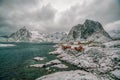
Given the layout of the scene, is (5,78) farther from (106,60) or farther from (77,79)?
(106,60)

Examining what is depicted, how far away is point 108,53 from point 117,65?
1020 centimetres

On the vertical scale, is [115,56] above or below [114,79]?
above

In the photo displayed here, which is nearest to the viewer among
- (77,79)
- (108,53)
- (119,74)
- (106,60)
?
(77,79)

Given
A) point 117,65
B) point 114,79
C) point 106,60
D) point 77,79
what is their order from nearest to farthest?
1. point 77,79
2. point 114,79
3. point 117,65
4. point 106,60

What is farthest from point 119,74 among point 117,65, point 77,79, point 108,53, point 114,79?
point 108,53

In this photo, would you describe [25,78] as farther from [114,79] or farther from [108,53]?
[108,53]

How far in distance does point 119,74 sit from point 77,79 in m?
15.1

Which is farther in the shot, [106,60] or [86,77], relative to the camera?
[106,60]

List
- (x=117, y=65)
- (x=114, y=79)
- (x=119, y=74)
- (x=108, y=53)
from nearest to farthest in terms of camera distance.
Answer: (x=114, y=79)
(x=119, y=74)
(x=117, y=65)
(x=108, y=53)

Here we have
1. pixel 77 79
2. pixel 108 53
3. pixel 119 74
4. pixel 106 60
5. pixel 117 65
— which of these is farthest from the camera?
pixel 108 53

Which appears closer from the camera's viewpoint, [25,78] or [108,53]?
[25,78]

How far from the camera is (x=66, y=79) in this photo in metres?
29.2

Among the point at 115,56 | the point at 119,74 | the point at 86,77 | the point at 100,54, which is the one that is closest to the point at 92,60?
the point at 100,54

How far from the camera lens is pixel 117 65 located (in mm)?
44906
